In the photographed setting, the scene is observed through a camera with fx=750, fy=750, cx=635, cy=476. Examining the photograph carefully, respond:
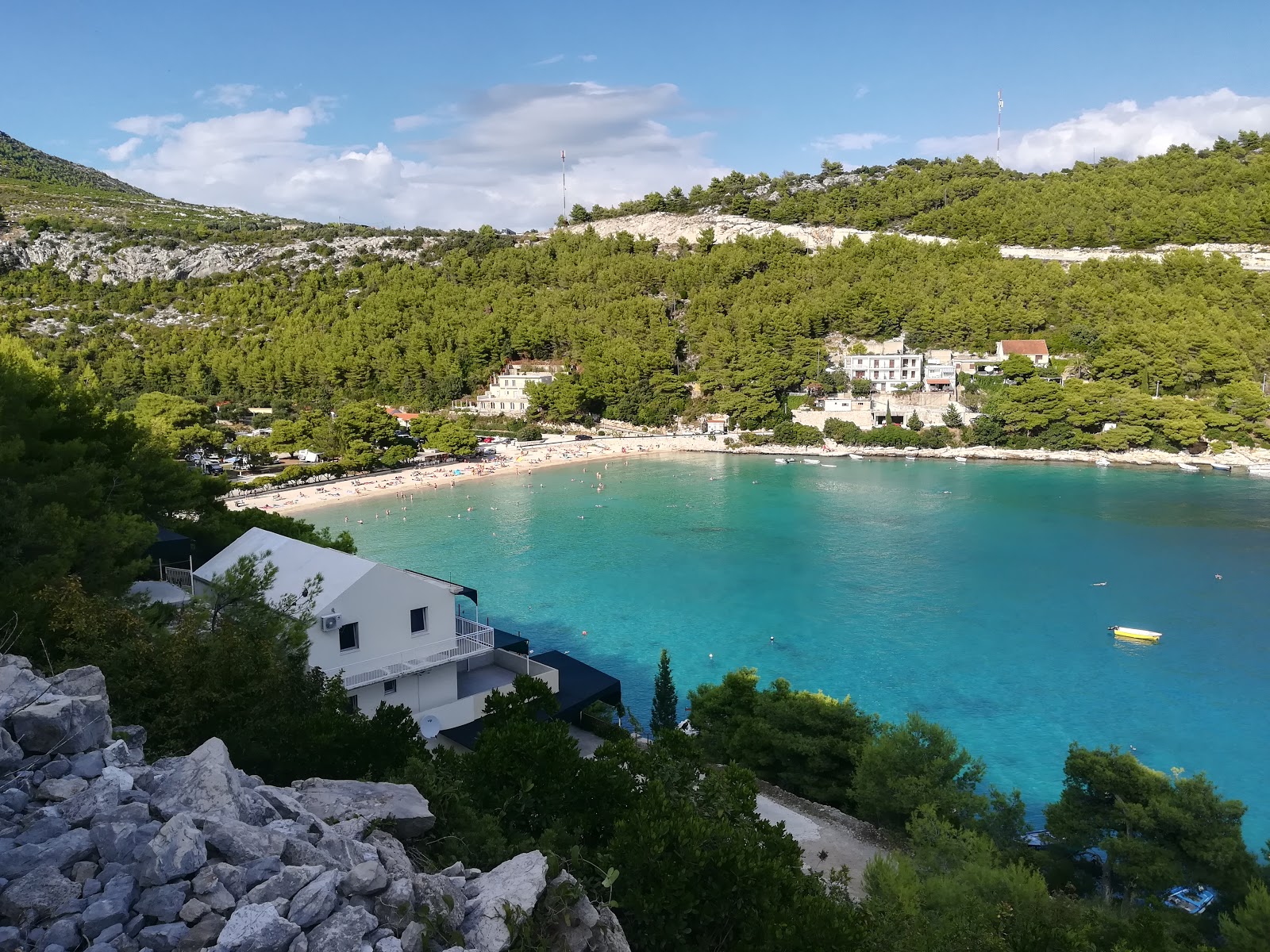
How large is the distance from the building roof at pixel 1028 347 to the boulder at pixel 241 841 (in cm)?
5203

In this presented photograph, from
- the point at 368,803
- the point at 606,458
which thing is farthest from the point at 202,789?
the point at 606,458

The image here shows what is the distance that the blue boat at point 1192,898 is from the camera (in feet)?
27.8

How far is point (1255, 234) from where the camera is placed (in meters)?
56.8

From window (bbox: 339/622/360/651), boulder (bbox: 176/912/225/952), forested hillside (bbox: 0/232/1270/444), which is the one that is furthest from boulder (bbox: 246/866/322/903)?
forested hillside (bbox: 0/232/1270/444)

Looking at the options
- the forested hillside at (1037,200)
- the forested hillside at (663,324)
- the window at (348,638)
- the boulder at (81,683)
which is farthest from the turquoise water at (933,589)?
the forested hillside at (1037,200)

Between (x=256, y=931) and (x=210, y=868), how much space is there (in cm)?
40

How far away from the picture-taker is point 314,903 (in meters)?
2.82

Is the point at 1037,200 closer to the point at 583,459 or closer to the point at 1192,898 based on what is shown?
the point at 583,459

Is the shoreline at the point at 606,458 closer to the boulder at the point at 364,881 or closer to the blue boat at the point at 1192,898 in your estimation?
the blue boat at the point at 1192,898

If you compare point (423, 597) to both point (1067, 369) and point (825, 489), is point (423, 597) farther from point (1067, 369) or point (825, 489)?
point (1067, 369)

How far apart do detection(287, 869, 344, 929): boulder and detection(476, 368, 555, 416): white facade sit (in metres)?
51.3

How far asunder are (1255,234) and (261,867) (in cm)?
7509

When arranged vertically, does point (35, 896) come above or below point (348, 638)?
above

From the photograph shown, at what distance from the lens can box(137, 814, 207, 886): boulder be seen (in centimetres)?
282
